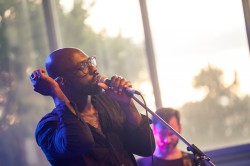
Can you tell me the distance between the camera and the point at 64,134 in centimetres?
198

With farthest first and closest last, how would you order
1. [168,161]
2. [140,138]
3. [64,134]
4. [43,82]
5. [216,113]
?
[216,113]
[168,161]
[140,138]
[43,82]
[64,134]

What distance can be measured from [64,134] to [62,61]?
1.55 ft

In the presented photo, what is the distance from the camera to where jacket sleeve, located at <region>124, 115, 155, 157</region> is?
222cm

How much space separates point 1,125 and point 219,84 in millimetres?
2221

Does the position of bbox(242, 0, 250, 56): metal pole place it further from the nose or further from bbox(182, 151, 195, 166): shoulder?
the nose

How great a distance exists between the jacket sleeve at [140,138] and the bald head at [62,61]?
45 centimetres

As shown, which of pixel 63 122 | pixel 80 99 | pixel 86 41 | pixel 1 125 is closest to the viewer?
pixel 63 122

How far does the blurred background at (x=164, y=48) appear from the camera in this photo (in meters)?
4.20

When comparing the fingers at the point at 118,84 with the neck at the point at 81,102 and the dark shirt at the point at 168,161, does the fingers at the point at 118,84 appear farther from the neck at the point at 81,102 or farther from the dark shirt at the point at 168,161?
the dark shirt at the point at 168,161

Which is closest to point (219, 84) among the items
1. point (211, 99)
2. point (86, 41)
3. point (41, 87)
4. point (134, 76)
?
point (211, 99)

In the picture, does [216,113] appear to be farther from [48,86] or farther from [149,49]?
[48,86]

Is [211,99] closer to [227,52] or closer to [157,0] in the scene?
[227,52]

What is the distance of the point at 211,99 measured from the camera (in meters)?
4.29

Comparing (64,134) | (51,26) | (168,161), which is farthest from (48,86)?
(51,26)
